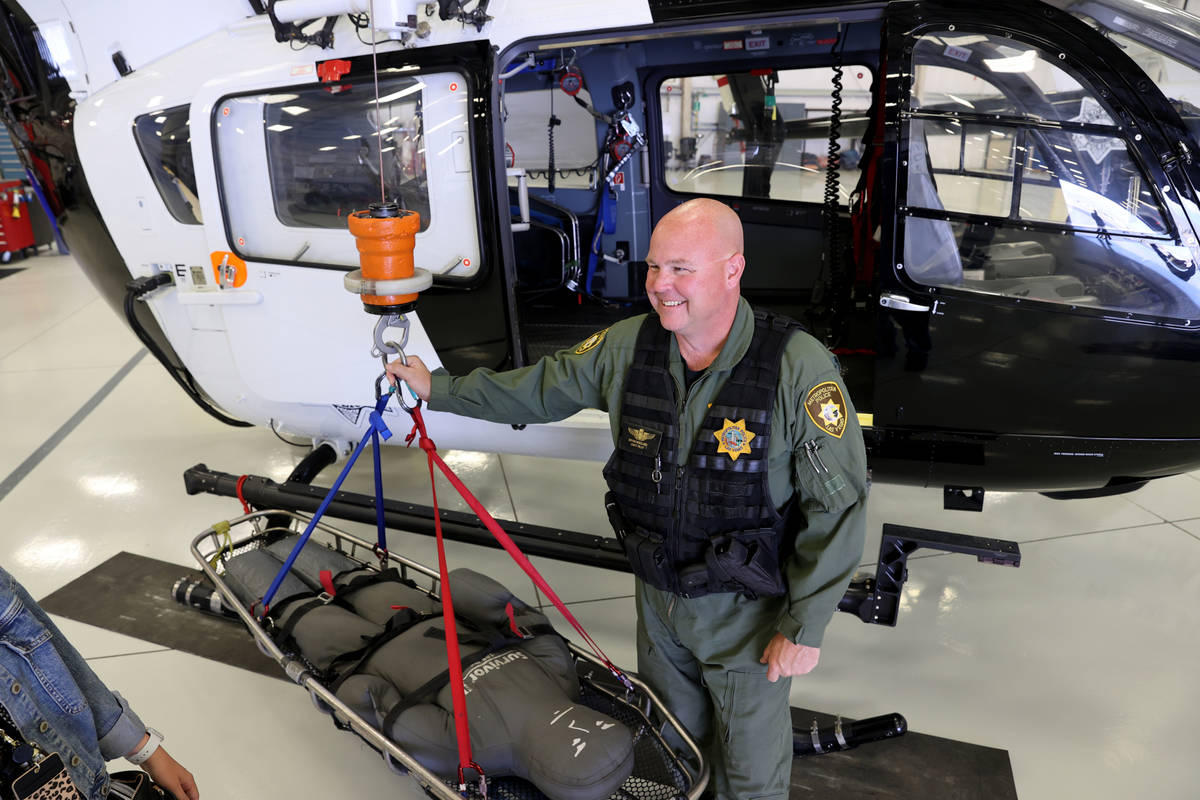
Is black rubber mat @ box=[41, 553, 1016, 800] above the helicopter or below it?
below

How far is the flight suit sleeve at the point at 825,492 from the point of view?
193 cm

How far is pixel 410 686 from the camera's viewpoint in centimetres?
238

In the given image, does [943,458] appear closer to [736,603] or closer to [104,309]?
[736,603]

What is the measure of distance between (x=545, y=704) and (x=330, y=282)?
1.91 meters

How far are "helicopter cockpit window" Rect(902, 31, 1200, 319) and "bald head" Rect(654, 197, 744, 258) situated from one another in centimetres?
102

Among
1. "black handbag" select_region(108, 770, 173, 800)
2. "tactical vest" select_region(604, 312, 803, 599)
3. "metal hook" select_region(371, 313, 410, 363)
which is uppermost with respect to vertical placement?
"metal hook" select_region(371, 313, 410, 363)

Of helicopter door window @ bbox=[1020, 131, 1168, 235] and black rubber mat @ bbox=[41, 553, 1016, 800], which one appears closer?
helicopter door window @ bbox=[1020, 131, 1168, 235]

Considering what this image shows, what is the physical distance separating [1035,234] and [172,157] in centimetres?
328

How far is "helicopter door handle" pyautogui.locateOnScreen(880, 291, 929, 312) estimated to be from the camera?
2.68 meters

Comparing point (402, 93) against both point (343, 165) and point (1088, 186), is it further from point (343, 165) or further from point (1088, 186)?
point (1088, 186)

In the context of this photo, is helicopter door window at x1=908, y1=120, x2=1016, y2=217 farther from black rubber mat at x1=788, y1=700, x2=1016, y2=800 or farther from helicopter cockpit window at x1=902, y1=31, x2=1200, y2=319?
black rubber mat at x1=788, y1=700, x2=1016, y2=800

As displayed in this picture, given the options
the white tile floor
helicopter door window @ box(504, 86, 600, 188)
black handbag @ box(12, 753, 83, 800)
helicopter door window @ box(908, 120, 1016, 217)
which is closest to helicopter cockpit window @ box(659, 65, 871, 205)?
helicopter door window @ box(504, 86, 600, 188)

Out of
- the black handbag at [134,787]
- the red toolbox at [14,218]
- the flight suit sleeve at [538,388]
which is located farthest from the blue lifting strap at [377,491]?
the red toolbox at [14,218]

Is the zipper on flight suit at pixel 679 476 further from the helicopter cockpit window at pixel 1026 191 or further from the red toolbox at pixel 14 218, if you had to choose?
the red toolbox at pixel 14 218
